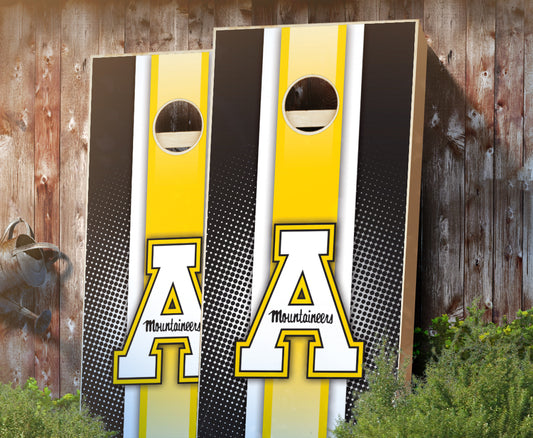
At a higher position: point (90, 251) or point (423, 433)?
point (90, 251)

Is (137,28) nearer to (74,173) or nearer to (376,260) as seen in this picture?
(74,173)

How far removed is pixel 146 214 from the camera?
141 inches

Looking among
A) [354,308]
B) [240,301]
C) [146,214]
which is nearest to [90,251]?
[146,214]

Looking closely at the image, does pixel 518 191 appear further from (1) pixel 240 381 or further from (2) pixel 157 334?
(2) pixel 157 334

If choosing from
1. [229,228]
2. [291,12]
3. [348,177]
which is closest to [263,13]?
[291,12]

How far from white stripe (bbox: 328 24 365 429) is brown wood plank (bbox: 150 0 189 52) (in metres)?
1.22

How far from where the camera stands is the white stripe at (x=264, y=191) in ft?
10.6

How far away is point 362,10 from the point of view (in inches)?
149

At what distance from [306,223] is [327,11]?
4.55 ft

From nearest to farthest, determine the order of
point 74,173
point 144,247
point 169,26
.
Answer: point 144,247
point 169,26
point 74,173

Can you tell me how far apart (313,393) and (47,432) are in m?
1.23

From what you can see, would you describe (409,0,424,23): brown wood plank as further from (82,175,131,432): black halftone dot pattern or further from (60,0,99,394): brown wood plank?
(60,0,99,394): brown wood plank

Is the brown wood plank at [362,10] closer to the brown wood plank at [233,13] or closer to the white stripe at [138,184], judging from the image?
the brown wood plank at [233,13]

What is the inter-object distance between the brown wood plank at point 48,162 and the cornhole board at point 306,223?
4.38 ft
